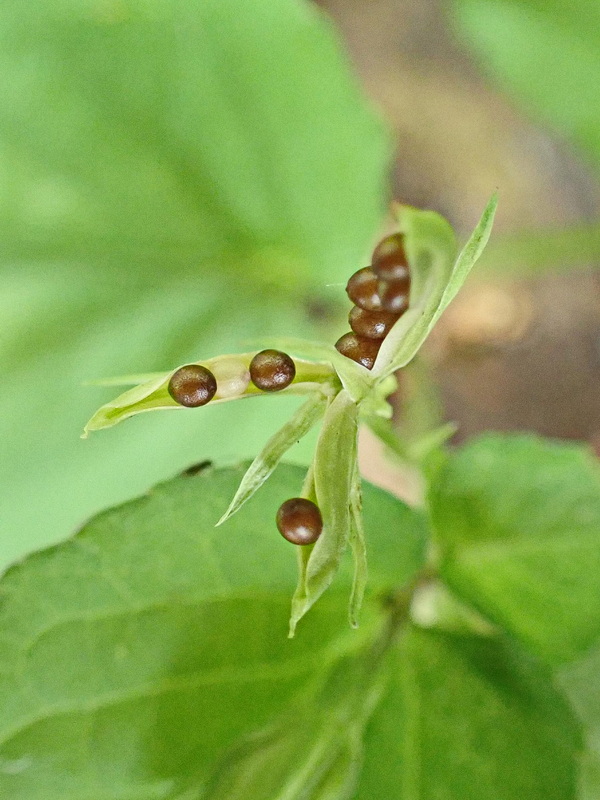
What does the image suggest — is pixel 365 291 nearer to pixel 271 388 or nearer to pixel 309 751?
pixel 271 388

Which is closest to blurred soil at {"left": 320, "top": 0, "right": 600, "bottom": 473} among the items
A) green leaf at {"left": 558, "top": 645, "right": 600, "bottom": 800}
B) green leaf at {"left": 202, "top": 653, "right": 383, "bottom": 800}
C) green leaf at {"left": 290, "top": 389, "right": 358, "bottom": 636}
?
green leaf at {"left": 558, "top": 645, "right": 600, "bottom": 800}

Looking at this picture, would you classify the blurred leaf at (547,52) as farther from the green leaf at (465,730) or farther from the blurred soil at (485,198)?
the green leaf at (465,730)

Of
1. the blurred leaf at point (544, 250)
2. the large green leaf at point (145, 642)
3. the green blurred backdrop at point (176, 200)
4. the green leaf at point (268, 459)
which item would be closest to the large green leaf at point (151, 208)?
the green blurred backdrop at point (176, 200)

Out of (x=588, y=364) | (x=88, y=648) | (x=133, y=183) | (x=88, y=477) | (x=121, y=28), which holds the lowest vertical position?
(x=588, y=364)

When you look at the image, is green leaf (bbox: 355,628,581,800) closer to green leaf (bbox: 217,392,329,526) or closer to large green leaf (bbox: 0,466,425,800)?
large green leaf (bbox: 0,466,425,800)

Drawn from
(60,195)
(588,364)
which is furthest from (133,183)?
(588,364)

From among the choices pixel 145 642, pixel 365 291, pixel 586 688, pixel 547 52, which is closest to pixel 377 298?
pixel 365 291

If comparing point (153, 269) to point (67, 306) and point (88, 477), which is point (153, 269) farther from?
point (88, 477)
